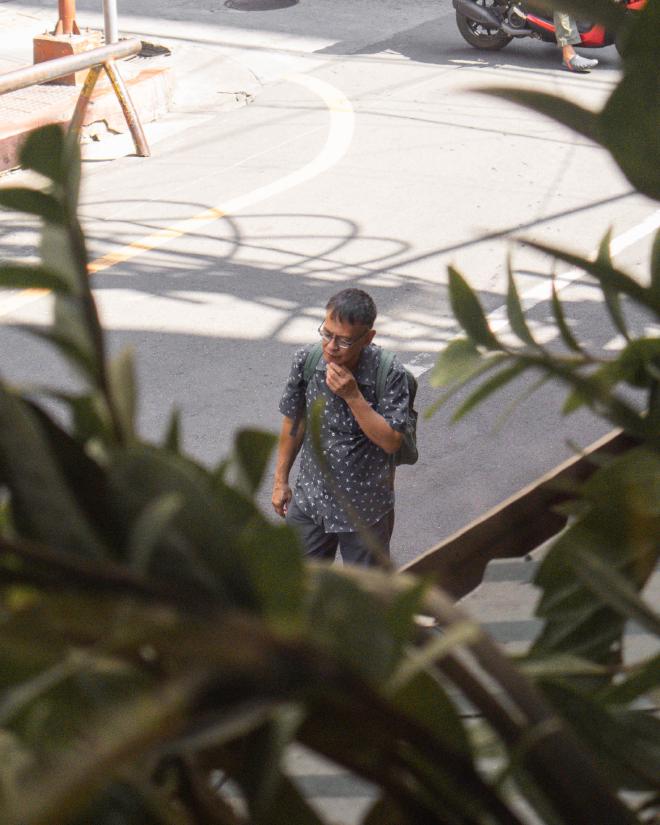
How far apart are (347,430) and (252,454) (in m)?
3.42

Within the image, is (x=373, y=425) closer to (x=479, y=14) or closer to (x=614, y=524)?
(x=614, y=524)

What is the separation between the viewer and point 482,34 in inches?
495

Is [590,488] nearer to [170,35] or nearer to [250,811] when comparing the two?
[250,811]

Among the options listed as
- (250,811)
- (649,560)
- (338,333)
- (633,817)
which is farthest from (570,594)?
(338,333)

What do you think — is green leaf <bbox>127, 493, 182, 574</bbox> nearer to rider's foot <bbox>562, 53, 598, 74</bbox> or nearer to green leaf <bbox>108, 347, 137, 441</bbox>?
green leaf <bbox>108, 347, 137, 441</bbox>

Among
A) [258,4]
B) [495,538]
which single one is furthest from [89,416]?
[258,4]

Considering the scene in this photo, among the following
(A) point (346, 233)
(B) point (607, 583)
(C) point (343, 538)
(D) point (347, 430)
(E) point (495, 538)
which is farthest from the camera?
(A) point (346, 233)

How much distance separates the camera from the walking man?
3.83m

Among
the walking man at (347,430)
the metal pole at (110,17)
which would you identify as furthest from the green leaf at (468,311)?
the metal pole at (110,17)

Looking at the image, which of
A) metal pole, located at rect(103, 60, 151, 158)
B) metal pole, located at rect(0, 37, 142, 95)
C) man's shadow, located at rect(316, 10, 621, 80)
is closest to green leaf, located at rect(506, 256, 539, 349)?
metal pole, located at rect(0, 37, 142, 95)

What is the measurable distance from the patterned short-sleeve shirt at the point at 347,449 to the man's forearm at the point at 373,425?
0.14 feet

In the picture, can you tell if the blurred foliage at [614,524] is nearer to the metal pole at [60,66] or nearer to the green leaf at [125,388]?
the green leaf at [125,388]

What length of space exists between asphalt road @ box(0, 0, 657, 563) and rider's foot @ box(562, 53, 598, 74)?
0.53 ft

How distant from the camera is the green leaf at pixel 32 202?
1.70 ft
